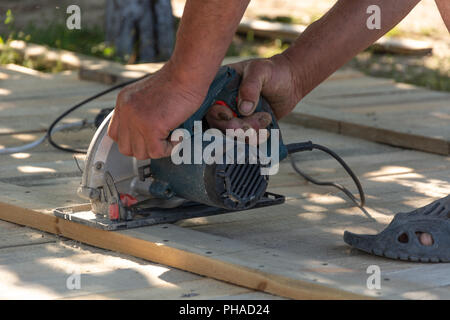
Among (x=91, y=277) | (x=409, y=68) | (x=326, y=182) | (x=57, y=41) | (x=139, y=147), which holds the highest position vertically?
(x=57, y=41)

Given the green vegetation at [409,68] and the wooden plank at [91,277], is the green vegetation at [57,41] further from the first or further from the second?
the wooden plank at [91,277]

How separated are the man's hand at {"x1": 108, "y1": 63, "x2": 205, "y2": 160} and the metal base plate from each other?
0.78ft

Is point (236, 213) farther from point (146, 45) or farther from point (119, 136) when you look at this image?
point (146, 45)

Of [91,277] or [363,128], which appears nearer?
[91,277]

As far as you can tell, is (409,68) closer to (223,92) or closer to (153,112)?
(223,92)

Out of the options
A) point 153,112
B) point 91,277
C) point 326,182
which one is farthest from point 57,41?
point 91,277

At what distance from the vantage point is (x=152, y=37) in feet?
22.6

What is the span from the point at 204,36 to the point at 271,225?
730 millimetres

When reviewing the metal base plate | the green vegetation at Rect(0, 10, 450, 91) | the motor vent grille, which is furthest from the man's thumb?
the green vegetation at Rect(0, 10, 450, 91)

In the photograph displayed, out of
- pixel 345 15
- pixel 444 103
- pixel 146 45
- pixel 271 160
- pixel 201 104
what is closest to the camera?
pixel 201 104

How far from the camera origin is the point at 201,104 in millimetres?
2570

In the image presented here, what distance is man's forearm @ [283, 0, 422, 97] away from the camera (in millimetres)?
3000
